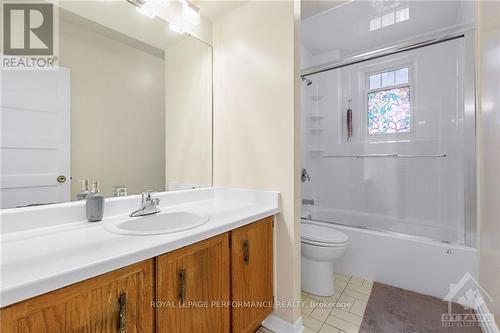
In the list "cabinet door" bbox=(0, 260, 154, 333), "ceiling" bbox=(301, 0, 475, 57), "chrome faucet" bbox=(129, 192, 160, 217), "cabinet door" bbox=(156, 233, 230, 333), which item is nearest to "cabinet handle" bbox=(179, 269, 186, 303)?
"cabinet door" bbox=(156, 233, 230, 333)

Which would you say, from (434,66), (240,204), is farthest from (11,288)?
(434,66)

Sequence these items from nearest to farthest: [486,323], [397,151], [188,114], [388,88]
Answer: [486,323], [188,114], [397,151], [388,88]

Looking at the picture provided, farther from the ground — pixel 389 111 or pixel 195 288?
pixel 389 111

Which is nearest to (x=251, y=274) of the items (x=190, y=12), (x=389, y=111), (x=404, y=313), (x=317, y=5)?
(x=404, y=313)

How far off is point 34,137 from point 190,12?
1213 mm

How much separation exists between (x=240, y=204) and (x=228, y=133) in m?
0.55

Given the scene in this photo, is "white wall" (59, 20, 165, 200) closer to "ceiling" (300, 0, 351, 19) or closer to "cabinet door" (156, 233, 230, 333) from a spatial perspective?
"cabinet door" (156, 233, 230, 333)

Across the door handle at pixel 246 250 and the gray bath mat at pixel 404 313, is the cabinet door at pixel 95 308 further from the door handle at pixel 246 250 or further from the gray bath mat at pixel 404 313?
the gray bath mat at pixel 404 313

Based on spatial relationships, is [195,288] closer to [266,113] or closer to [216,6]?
[266,113]

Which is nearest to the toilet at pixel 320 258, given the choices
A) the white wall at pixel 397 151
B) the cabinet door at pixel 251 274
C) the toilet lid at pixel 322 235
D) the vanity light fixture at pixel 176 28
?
the toilet lid at pixel 322 235

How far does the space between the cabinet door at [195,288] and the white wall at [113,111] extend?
66 centimetres

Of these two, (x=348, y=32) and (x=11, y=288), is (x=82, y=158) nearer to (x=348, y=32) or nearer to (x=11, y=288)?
(x=11, y=288)

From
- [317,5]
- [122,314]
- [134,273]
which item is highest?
[317,5]

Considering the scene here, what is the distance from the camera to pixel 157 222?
4.15 feet
